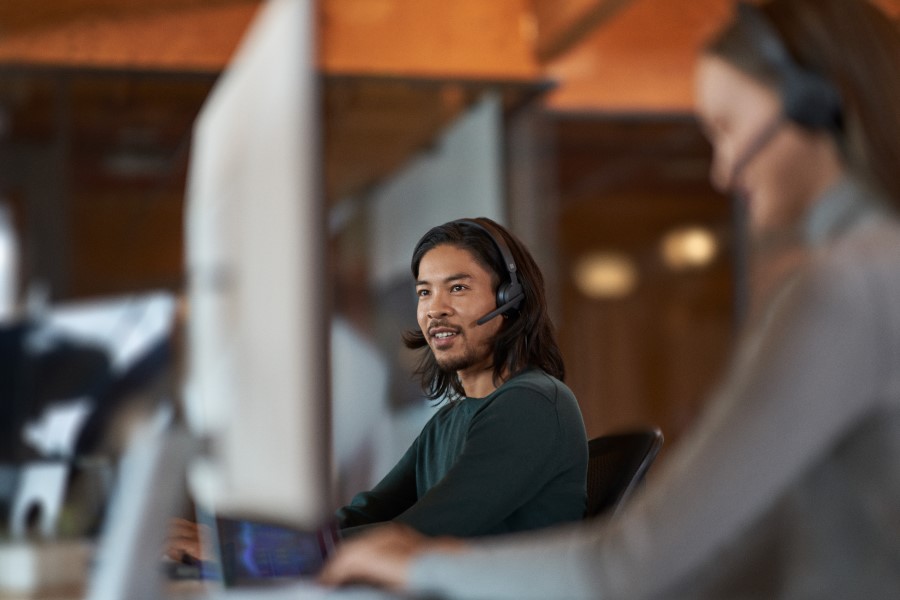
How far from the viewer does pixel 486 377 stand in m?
1.89

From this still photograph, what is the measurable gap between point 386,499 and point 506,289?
1.30ft

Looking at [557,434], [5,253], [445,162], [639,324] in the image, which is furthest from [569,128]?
[557,434]

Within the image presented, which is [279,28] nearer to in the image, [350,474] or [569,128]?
[350,474]

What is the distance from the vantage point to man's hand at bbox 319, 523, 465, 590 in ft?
3.19

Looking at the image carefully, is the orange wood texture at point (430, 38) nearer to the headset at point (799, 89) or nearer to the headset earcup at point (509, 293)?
the headset earcup at point (509, 293)

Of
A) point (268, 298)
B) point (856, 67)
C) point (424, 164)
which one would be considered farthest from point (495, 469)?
point (424, 164)

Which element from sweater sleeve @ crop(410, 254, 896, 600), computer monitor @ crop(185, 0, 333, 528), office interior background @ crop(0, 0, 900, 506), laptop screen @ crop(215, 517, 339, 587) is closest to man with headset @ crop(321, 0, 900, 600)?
sweater sleeve @ crop(410, 254, 896, 600)

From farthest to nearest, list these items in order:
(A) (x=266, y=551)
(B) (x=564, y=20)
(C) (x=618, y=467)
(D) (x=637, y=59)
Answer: (D) (x=637, y=59) < (B) (x=564, y=20) < (C) (x=618, y=467) < (A) (x=266, y=551)

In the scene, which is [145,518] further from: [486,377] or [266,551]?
[486,377]

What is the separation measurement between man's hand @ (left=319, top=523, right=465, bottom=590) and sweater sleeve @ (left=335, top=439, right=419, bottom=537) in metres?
0.81

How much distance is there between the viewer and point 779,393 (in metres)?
0.85

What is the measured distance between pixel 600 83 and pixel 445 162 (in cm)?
87

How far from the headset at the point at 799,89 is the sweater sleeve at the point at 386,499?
110 cm

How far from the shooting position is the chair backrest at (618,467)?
1.79 metres
